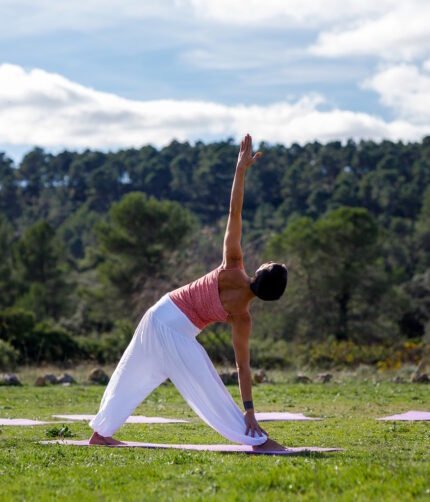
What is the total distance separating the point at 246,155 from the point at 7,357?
641 inches

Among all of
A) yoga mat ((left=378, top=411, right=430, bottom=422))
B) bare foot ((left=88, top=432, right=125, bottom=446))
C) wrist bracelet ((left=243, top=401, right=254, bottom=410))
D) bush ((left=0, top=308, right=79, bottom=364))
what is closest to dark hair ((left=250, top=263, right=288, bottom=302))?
wrist bracelet ((left=243, top=401, right=254, bottom=410))

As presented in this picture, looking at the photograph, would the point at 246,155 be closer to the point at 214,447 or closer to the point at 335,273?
the point at 214,447

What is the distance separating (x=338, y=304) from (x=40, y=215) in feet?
153

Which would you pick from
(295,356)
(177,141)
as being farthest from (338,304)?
(177,141)

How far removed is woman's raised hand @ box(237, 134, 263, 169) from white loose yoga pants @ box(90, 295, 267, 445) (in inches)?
54.2

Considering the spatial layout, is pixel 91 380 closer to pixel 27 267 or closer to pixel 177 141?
pixel 27 267

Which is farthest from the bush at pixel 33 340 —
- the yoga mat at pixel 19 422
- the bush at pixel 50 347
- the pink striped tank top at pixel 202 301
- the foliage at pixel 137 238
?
the pink striped tank top at pixel 202 301

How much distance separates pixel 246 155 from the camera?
350 inches

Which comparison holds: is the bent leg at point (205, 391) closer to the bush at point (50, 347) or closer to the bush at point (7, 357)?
the bush at point (7, 357)

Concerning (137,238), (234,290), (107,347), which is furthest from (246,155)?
(137,238)

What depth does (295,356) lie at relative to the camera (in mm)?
34625

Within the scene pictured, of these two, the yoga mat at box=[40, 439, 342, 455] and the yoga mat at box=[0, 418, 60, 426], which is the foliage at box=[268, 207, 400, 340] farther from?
the yoga mat at box=[40, 439, 342, 455]

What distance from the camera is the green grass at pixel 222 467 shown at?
21.0ft

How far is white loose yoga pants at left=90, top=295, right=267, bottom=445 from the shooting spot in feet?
28.1
